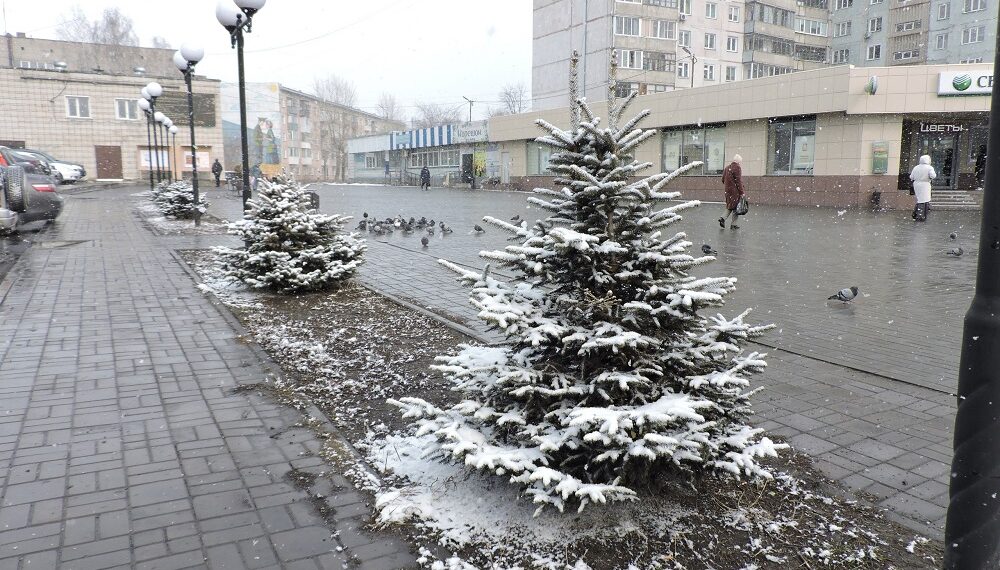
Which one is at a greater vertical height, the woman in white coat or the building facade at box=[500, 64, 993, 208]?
the building facade at box=[500, 64, 993, 208]

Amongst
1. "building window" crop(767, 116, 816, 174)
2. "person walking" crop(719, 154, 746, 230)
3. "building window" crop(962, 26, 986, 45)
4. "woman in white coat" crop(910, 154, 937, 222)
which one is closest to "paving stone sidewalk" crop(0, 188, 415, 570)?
"person walking" crop(719, 154, 746, 230)

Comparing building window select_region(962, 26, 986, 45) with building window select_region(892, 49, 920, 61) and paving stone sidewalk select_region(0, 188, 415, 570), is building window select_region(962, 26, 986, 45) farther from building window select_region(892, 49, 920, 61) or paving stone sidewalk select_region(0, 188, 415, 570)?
paving stone sidewalk select_region(0, 188, 415, 570)

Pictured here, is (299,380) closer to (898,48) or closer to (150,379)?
(150,379)

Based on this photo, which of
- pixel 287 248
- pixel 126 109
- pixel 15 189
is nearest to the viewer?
pixel 287 248

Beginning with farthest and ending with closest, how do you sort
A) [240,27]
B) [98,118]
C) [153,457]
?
[98,118], [240,27], [153,457]

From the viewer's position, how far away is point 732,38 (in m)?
62.8

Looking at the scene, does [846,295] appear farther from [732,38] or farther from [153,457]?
[732,38]

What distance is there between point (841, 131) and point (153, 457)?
29413mm

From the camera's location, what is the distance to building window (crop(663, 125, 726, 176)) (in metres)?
33.9

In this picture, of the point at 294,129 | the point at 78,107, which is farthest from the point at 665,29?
the point at 294,129

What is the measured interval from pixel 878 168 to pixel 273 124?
5984 centimetres

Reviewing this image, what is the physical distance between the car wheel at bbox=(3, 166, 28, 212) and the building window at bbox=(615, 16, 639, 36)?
46.4 meters

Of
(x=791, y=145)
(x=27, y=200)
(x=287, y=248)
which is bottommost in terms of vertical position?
(x=287, y=248)

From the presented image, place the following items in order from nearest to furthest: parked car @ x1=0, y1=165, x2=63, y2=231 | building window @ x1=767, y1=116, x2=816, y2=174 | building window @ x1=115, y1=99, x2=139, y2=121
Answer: parked car @ x1=0, y1=165, x2=63, y2=231 < building window @ x1=767, y1=116, x2=816, y2=174 < building window @ x1=115, y1=99, x2=139, y2=121
